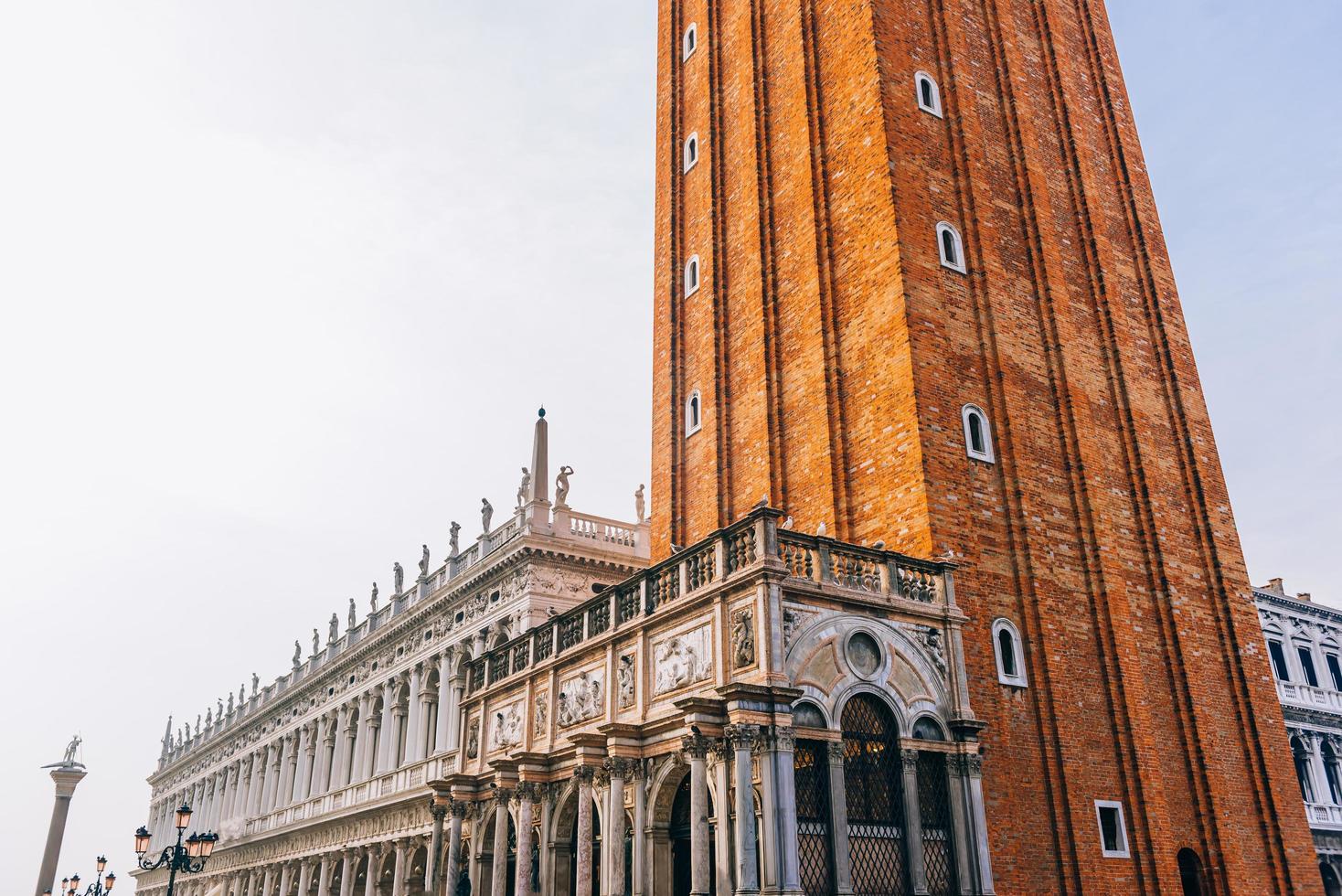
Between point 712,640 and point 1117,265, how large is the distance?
17051mm

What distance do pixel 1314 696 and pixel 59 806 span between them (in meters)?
72.6

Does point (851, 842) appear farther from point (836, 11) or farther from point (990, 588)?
point (836, 11)

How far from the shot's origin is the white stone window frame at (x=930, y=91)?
25.2m

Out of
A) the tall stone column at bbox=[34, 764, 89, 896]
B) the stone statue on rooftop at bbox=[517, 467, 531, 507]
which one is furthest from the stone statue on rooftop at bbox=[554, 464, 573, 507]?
the tall stone column at bbox=[34, 764, 89, 896]

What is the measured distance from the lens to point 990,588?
805 inches

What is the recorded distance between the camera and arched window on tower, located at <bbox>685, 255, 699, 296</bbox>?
29.6 meters

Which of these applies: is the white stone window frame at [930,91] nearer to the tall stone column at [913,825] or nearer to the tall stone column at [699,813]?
the tall stone column at [913,825]

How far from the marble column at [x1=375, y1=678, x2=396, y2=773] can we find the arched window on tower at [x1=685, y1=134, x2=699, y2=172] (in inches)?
931

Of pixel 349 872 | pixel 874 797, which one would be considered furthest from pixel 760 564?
pixel 349 872

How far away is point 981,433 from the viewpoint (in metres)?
21.9

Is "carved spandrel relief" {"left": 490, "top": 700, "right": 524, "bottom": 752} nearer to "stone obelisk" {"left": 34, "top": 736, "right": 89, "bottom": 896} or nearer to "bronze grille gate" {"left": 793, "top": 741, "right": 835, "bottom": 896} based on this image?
"bronze grille gate" {"left": 793, "top": 741, "right": 835, "bottom": 896}

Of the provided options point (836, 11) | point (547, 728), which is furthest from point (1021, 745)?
point (836, 11)

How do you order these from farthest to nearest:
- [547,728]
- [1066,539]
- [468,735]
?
[468,735] → [1066,539] → [547,728]

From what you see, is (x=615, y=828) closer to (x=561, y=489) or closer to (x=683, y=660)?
(x=683, y=660)
